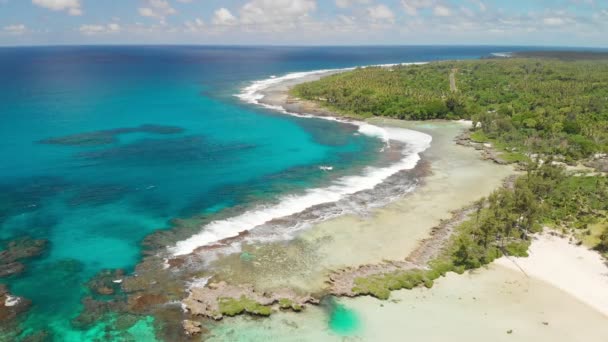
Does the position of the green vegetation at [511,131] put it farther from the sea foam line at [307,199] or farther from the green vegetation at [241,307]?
the sea foam line at [307,199]

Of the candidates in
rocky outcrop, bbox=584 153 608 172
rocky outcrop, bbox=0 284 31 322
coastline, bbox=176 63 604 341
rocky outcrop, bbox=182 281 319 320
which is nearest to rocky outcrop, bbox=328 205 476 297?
coastline, bbox=176 63 604 341

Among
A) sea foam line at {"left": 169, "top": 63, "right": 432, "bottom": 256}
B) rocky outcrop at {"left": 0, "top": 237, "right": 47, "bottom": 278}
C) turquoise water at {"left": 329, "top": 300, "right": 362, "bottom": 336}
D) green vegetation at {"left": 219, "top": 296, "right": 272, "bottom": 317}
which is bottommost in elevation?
turquoise water at {"left": 329, "top": 300, "right": 362, "bottom": 336}

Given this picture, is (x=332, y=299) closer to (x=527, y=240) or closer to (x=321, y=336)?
(x=321, y=336)

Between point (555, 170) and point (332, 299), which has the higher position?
point (555, 170)

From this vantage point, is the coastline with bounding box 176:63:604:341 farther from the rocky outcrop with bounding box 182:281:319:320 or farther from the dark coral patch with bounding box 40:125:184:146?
the dark coral patch with bounding box 40:125:184:146

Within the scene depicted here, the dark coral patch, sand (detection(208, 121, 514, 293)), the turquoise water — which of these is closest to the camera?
the turquoise water

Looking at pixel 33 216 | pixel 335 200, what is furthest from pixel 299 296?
pixel 33 216
